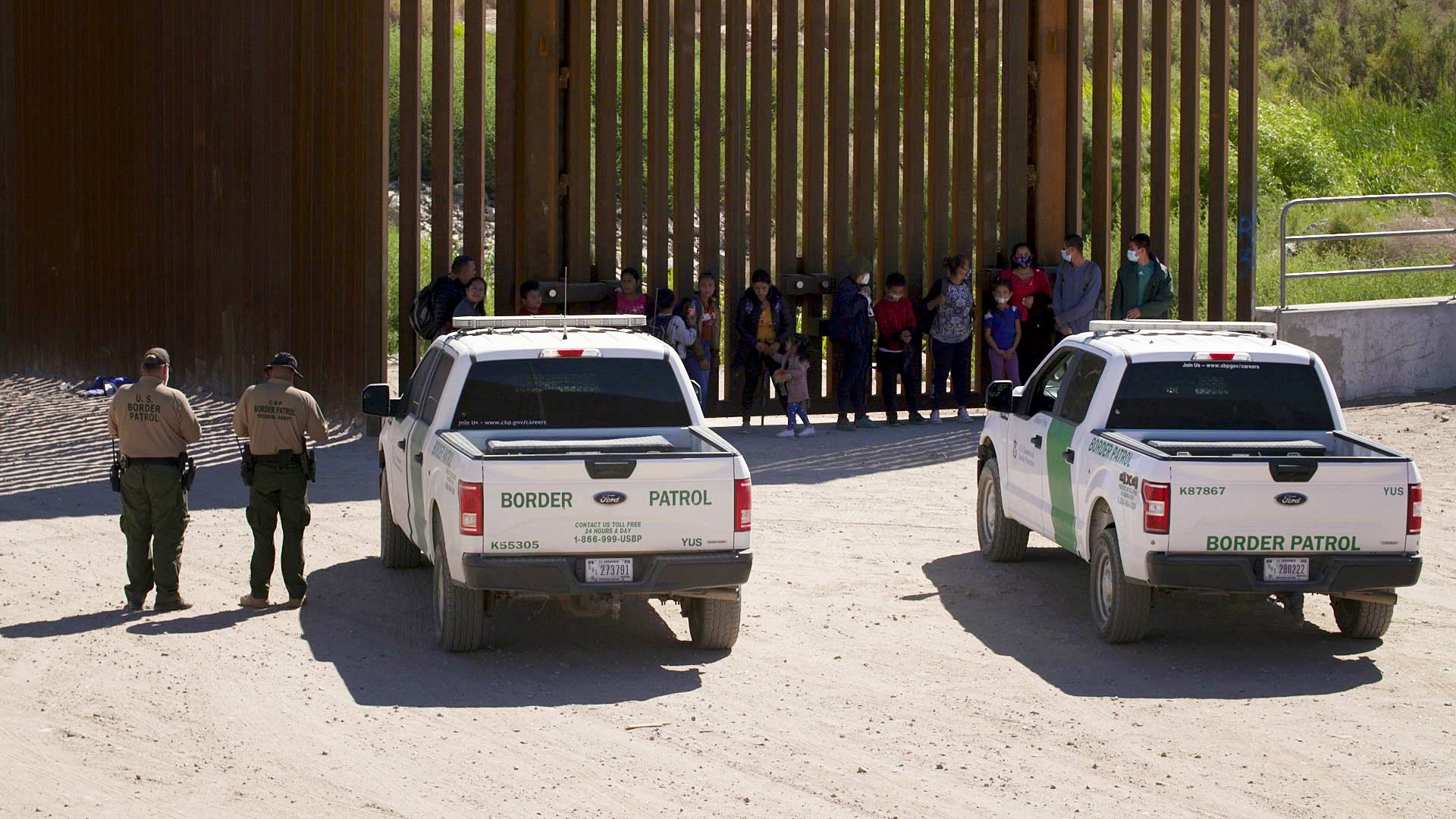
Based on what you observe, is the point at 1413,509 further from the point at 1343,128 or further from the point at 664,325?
the point at 1343,128

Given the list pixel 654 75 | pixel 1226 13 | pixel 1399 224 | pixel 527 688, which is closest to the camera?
pixel 527 688

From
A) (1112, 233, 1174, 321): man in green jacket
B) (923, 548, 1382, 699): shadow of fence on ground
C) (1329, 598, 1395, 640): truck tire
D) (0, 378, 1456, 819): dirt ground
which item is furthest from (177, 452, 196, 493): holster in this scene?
(1112, 233, 1174, 321): man in green jacket

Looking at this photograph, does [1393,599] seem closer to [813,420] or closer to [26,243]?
[813,420]

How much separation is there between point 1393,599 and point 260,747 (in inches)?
239

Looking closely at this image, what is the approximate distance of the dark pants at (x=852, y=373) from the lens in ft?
62.7

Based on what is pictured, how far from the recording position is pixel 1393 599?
1002cm

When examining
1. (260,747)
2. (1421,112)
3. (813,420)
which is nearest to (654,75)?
(813,420)

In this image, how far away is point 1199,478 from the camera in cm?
952

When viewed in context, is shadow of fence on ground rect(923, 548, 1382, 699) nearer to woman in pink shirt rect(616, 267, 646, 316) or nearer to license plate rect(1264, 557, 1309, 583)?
license plate rect(1264, 557, 1309, 583)

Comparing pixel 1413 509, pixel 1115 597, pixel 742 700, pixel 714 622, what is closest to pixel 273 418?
pixel 714 622

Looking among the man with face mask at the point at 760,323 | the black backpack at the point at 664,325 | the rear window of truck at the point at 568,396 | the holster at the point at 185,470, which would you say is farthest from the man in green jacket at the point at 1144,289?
the holster at the point at 185,470

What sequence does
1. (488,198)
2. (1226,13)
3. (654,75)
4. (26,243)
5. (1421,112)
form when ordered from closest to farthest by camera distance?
(654,75) → (1226,13) → (26,243) → (488,198) → (1421,112)

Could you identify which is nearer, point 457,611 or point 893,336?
point 457,611

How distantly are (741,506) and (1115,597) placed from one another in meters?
2.20
